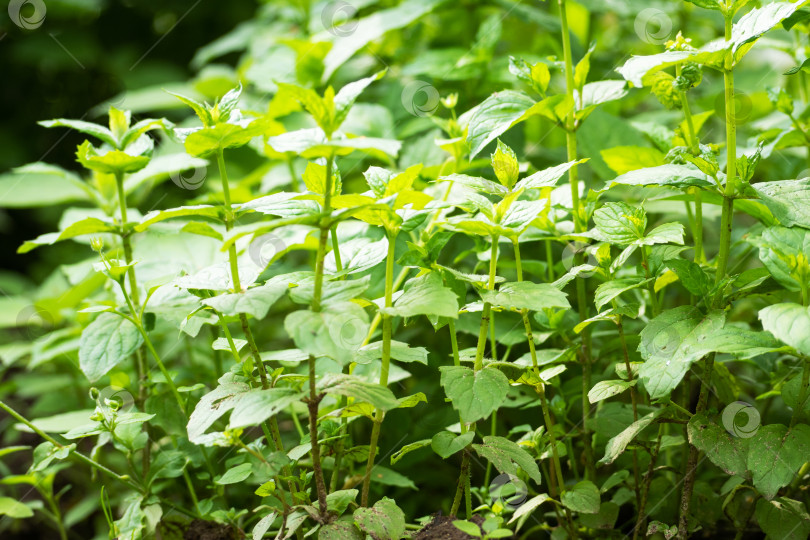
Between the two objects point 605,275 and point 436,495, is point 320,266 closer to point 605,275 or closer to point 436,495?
point 605,275

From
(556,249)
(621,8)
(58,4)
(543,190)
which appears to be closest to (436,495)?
(556,249)

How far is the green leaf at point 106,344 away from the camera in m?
0.97

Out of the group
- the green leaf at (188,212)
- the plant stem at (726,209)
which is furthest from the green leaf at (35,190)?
the plant stem at (726,209)

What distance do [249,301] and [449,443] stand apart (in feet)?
0.95

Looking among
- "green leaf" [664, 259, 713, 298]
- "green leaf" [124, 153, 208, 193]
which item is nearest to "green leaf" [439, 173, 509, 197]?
"green leaf" [664, 259, 713, 298]

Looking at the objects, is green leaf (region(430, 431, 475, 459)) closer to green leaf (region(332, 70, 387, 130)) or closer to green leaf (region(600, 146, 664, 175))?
green leaf (region(332, 70, 387, 130))

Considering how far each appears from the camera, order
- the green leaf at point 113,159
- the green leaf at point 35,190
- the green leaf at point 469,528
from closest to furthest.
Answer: the green leaf at point 469,528
the green leaf at point 113,159
the green leaf at point 35,190

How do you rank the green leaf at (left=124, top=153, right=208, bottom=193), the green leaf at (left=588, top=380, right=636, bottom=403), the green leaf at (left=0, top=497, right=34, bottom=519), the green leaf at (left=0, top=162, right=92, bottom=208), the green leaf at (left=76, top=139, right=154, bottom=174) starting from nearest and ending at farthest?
1. the green leaf at (left=588, top=380, right=636, bottom=403)
2. the green leaf at (left=76, top=139, right=154, bottom=174)
3. the green leaf at (left=0, top=497, right=34, bottom=519)
4. the green leaf at (left=124, top=153, right=208, bottom=193)
5. the green leaf at (left=0, top=162, right=92, bottom=208)

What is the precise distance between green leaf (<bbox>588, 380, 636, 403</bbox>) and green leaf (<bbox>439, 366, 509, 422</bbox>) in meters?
0.15

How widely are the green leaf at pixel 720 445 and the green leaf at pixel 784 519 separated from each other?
4.0 inches

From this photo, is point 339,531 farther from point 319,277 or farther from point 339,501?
point 319,277

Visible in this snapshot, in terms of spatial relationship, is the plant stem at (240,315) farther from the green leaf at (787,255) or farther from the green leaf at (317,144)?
the green leaf at (787,255)

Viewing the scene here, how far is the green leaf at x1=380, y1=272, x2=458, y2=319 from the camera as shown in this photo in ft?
2.22

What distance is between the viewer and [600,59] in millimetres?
1876
